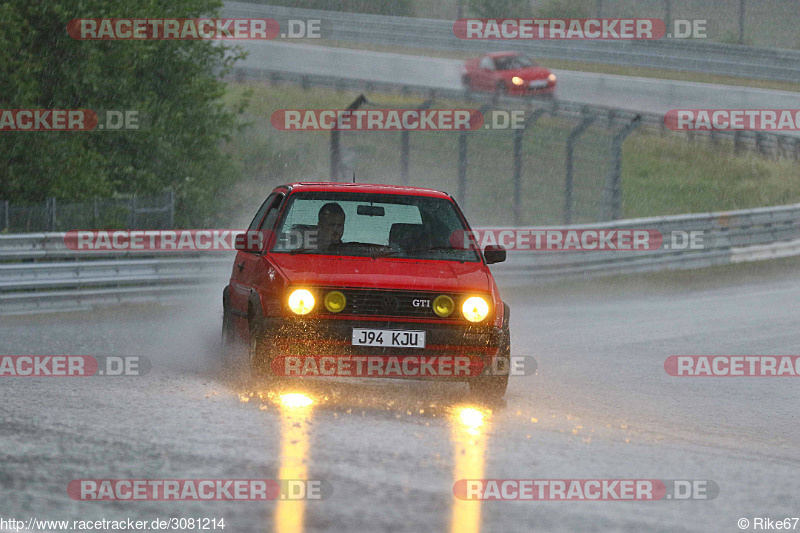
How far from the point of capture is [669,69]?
45.8 metres

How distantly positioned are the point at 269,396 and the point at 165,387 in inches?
41.3

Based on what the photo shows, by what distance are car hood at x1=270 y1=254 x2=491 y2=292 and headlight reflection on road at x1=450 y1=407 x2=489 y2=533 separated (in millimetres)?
936

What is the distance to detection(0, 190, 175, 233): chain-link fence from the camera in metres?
19.0

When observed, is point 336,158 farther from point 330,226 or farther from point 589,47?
point 589,47

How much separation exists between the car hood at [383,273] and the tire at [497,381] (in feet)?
1.33

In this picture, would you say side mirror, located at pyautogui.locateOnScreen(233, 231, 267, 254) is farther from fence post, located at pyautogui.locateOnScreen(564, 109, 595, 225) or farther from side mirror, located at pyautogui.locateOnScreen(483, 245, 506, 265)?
fence post, located at pyautogui.locateOnScreen(564, 109, 595, 225)

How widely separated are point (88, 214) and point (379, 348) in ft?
40.1

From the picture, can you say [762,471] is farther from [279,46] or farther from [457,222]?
[279,46]

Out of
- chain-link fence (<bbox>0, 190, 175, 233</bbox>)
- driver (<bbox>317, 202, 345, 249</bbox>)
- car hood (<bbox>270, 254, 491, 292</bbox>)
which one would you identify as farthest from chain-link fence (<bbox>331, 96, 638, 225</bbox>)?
car hood (<bbox>270, 254, 491, 292</bbox>)

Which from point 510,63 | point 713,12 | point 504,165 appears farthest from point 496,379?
point 713,12

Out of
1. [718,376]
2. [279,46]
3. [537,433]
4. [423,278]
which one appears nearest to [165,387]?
[423,278]

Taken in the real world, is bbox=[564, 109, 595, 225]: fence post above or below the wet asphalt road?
above

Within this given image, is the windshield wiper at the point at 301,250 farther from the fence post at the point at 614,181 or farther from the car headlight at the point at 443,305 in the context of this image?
the fence post at the point at 614,181

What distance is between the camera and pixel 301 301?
29.8ft
